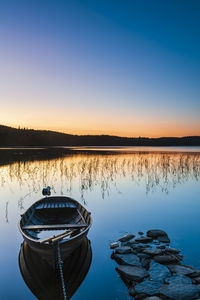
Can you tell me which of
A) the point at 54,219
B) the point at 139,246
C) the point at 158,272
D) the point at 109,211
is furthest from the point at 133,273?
the point at 109,211

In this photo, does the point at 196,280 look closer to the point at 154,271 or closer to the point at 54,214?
the point at 154,271

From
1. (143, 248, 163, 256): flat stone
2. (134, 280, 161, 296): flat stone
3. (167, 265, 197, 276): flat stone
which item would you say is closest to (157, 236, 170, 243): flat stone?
(143, 248, 163, 256): flat stone

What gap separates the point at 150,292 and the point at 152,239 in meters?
2.92

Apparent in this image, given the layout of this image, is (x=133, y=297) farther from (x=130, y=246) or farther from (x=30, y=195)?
(x=30, y=195)

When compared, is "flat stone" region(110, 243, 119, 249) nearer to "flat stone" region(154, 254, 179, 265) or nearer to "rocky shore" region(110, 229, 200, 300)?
"rocky shore" region(110, 229, 200, 300)

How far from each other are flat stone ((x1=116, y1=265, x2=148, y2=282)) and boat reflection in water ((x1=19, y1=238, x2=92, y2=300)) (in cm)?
110

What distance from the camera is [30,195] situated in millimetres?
14562

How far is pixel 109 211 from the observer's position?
11.7 meters

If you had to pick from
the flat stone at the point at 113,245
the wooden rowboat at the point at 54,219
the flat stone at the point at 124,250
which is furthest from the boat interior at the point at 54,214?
the flat stone at the point at 124,250

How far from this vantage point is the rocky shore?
14.8ft

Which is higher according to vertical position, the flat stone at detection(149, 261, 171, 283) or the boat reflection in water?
the flat stone at detection(149, 261, 171, 283)

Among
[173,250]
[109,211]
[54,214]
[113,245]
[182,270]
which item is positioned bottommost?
[109,211]

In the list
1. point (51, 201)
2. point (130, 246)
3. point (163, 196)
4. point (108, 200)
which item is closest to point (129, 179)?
point (163, 196)

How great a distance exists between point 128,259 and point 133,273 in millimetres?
748
